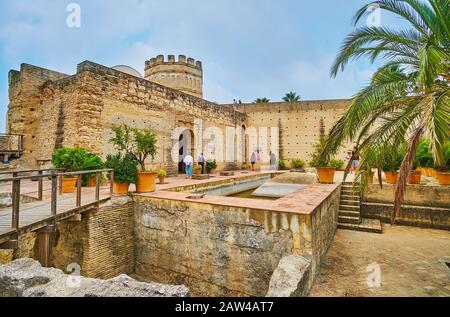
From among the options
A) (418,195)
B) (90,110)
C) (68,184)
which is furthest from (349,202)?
(90,110)

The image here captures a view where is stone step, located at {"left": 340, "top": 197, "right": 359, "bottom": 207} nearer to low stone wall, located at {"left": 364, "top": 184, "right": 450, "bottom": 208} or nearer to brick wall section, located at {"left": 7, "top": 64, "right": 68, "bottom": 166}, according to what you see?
low stone wall, located at {"left": 364, "top": 184, "right": 450, "bottom": 208}

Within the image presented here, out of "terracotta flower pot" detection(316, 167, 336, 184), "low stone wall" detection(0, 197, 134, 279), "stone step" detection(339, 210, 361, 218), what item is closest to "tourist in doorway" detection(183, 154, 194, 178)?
"low stone wall" detection(0, 197, 134, 279)

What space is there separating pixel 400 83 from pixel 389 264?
3197 mm

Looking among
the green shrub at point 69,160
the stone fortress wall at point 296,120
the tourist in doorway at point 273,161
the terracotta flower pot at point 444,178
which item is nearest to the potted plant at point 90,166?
the green shrub at point 69,160

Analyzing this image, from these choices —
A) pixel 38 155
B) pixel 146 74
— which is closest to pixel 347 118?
pixel 38 155

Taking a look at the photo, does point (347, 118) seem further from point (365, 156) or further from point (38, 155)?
point (38, 155)

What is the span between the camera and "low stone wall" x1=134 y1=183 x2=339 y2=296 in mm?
3586

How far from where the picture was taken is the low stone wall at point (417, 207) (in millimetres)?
6509

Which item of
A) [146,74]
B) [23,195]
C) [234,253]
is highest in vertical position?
[146,74]

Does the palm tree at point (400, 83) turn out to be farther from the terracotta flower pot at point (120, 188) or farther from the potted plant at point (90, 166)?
the potted plant at point (90, 166)

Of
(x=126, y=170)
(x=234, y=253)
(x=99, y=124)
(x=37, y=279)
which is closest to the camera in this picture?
(x=37, y=279)

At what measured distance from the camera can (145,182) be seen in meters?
5.62
